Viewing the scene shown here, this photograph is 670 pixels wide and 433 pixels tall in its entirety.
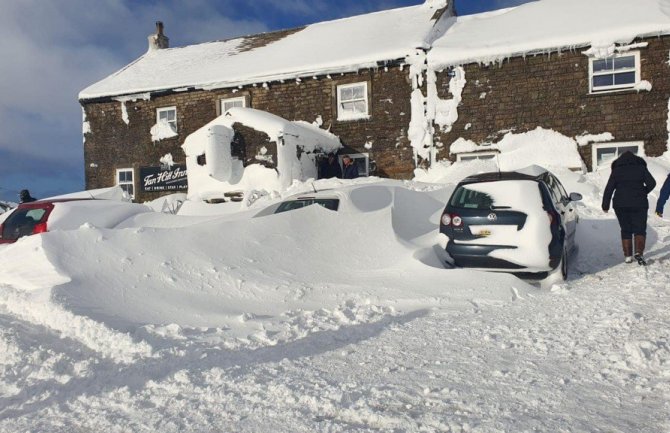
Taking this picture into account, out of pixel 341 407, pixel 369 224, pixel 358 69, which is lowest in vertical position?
pixel 341 407

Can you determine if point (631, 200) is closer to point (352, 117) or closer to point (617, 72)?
point (617, 72)

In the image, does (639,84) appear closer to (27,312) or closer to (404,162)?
(404,162)

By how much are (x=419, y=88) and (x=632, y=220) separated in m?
9.51

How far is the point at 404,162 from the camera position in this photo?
16.1 metres

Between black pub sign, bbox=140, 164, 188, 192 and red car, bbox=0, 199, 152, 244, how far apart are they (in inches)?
375

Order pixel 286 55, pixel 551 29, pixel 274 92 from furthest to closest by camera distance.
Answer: pixel 286 55 < pixel 274 92 < pixel 551 29

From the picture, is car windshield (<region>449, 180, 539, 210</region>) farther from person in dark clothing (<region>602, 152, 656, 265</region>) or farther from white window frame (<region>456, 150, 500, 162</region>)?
white window frame (<region>456, 150, 500, 162</region>)

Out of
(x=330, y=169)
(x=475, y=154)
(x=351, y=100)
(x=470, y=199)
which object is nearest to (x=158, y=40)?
(x=351, y=100)

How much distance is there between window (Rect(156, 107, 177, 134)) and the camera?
63.1 ft

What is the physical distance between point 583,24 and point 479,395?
14.3 metres

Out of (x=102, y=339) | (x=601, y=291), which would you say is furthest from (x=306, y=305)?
(x=601, y=291)

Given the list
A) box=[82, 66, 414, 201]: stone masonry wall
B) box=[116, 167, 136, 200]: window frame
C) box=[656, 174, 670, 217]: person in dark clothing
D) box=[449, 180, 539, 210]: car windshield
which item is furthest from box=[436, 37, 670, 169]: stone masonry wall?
box=[116, 167, 136, 200]: window frame

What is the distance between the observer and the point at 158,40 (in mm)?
24109

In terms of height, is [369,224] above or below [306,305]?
above
